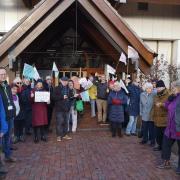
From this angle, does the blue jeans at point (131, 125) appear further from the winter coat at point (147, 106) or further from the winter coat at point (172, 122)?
the winter coat at point (172, 122)

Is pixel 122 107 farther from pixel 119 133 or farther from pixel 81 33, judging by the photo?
pixel 81 33

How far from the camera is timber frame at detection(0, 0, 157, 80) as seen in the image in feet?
34.5

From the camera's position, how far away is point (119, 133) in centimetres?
1041

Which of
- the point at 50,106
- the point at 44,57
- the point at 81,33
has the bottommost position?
the point at 50,106

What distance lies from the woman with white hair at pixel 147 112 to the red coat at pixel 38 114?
2795 mm

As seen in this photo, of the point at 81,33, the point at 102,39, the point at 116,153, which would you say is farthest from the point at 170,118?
the point at 81,33

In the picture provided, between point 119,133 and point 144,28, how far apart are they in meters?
10.8

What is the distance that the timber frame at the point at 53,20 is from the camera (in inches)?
414

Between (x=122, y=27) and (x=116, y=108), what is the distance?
2.76 m

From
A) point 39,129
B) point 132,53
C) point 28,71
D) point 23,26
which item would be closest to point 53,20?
point 23,26

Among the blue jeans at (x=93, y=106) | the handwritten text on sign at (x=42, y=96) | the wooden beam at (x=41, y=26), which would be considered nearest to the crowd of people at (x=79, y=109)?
the handwritten text on sign at (x=42, y=96)

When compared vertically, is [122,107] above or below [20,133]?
above

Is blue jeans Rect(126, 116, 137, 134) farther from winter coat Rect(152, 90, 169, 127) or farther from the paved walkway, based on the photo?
winter coat Rect(152, 90, 169, 127)

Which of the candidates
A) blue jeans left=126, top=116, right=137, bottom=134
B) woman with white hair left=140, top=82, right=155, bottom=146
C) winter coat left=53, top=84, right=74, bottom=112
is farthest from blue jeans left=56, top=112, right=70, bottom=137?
woman with white hair left=140, top=82, right=155, bottom=146
